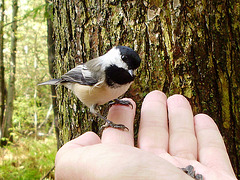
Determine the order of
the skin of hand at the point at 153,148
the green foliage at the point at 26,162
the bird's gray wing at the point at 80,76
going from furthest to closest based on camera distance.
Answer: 1. the green foliage at the point at 26,162
2. the bird's gray wing at the point at 80,76
3. the skin of hand at the point at 153,148

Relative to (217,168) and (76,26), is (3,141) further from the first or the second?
(217,168)

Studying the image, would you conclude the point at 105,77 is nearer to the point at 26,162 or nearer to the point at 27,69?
the point at 26,162

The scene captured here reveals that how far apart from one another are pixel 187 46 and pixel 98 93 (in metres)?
0.78

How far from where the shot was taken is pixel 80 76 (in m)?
1.87

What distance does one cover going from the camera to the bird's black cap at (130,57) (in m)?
1.49

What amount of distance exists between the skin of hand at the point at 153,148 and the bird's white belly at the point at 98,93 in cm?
18

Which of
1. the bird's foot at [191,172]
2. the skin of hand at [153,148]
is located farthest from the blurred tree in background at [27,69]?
the bird's foot at [191,172]

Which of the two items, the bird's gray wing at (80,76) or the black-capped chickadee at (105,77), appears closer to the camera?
the black-capped chickadee at (105,77)

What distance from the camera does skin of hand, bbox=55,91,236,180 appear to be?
1082 mm

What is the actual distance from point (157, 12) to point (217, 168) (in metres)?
1.18

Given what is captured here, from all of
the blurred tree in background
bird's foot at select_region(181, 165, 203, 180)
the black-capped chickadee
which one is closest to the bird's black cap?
the black-capped chickadee

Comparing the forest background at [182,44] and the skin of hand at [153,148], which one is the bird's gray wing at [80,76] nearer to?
the forest background at [182,44]

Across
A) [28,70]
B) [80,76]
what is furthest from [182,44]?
[28,70]

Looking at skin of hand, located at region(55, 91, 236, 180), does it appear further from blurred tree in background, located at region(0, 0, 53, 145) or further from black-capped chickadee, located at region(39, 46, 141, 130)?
blurred tree in background, located at region(0, 0, 53, 145)
